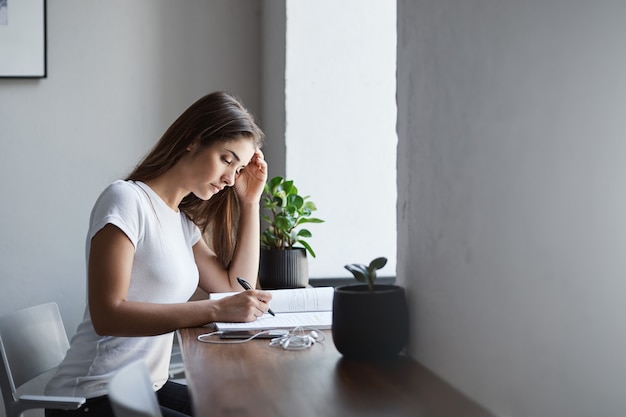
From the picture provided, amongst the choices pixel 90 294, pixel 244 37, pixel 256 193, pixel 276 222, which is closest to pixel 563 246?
pixel 90 294

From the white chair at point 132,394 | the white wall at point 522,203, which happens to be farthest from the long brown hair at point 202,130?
the white chair at point 132,394

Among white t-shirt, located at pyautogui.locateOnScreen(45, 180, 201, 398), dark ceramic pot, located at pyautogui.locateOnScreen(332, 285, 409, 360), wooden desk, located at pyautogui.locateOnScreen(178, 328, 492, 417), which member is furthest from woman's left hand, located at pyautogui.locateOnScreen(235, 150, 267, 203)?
dark ceramic pot, located at pyautogui.locateOnScreen(332, 285, 409, 360)

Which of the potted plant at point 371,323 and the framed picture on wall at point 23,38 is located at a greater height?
the framed picture on wall at point 23,38

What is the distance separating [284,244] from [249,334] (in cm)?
70

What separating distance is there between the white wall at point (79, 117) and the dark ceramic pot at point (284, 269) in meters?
0.74

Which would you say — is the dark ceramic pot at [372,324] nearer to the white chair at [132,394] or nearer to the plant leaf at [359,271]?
the plant leaf at [359,271]

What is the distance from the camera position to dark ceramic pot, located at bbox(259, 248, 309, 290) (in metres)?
2.01

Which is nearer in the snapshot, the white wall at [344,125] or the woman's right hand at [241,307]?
the woman's right hand at [241,307]

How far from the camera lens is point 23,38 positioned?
2395mm

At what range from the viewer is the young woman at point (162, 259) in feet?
4.66

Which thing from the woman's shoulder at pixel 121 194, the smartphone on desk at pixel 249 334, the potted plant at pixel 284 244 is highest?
the woman's shoulder at pixel 121 194

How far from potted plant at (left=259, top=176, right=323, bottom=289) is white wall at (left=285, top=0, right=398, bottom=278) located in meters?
0.27

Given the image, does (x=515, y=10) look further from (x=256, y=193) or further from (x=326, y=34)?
(x=326, y=34)

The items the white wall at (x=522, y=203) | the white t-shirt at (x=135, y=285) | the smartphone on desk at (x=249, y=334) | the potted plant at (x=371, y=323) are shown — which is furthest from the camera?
the white t-shirt at (x=135, y=285)
